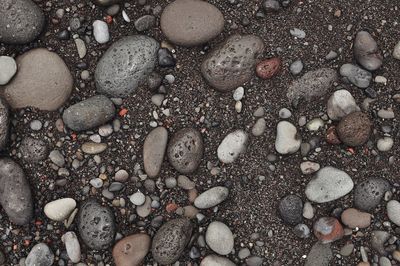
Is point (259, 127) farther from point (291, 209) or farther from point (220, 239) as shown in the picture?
point (220, 239)

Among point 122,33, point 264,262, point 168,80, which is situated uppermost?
point 122,33

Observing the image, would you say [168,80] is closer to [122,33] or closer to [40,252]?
[122,33]

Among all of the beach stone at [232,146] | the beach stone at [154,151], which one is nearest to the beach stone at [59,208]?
the beach stone at [154,151]

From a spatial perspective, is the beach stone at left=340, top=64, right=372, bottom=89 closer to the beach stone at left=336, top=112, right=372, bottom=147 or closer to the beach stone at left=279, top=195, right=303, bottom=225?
the beach stone at left=336, top=112, right=372, bottom=147

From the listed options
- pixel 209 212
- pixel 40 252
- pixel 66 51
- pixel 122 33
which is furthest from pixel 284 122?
pixel 40 252

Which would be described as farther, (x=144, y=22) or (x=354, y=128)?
(x=144, y=22)

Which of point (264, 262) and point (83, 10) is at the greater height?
point (83, 10)

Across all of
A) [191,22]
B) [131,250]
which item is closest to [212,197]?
[131,250]
